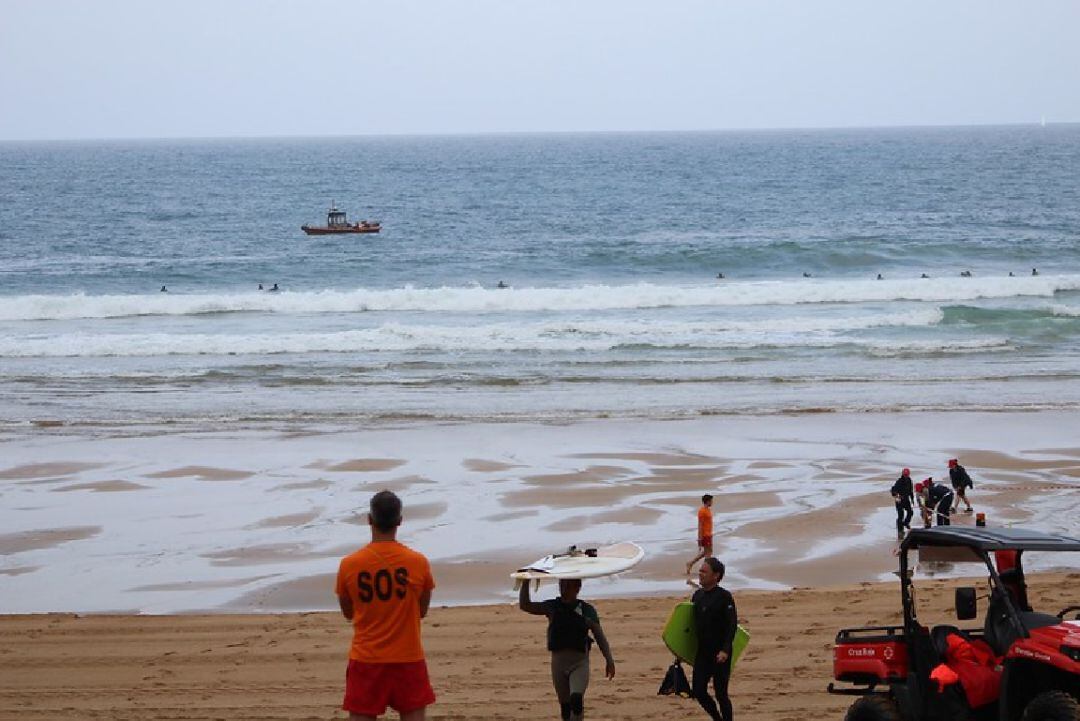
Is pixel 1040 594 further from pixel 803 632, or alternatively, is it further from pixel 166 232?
pixel 166 232

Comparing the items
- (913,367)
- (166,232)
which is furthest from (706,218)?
(913,367)

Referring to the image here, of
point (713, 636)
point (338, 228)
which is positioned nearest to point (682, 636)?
point (713, 636)

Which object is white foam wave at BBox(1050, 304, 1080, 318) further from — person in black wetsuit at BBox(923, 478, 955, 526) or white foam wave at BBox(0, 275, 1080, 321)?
person in black wetsuit at BBox(923, 478, 955, 526)

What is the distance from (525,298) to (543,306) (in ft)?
4.10

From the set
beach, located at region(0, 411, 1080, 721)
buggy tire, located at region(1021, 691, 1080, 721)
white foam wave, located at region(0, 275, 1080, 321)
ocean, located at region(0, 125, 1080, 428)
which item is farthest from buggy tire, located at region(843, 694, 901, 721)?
white foam wave, located at region(0, 275, 1080, 321)

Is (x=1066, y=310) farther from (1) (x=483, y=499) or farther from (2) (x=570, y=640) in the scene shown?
(2) (x=570, y=640)

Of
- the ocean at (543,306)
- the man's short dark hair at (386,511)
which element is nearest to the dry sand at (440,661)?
the man's short dark hair at (386,511)

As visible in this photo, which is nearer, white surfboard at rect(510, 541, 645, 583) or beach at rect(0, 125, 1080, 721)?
white surfboard at rect(510, 541, 645, 583)

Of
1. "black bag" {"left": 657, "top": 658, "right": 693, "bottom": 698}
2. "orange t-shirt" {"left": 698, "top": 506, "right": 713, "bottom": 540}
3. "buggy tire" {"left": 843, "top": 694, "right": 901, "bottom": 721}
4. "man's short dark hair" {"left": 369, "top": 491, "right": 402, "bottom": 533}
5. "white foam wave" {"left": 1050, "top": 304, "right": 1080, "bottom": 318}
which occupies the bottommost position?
"white foam wave" {"left": 1050, "top": 304, "right": 1080, "bottom": 318}

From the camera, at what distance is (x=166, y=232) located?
75375 millimetres

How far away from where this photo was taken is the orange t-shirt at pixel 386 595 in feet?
20.1

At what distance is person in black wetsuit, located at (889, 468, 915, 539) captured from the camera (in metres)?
16.1

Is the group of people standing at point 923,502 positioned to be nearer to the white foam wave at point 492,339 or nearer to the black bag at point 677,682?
the black bag at point 677,682

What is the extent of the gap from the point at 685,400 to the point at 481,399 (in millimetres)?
4007
